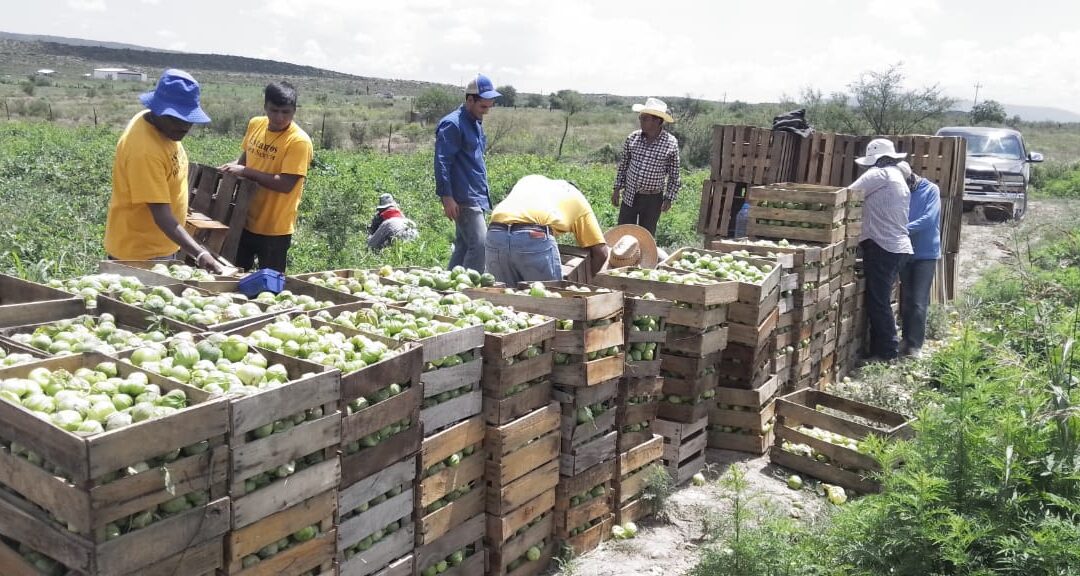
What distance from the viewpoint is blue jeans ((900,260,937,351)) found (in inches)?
385

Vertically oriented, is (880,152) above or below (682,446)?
above

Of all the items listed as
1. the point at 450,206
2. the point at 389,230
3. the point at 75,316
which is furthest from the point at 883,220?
the point at 75,316

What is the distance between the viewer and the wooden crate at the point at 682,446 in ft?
20.1

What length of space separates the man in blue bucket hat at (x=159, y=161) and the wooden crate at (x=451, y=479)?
2160mm

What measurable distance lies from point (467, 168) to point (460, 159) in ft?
0.36

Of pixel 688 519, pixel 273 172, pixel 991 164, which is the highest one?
pixel 991 164

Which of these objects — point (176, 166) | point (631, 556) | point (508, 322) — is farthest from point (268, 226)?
point (631, 556)

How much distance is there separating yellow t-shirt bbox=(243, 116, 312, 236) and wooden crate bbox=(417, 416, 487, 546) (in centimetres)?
302

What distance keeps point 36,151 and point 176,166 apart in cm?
2063

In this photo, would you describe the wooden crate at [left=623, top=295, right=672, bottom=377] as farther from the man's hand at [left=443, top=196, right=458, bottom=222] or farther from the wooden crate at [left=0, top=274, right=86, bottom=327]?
the wooden crate at [left=0, top=274, right=86, bottom=327]

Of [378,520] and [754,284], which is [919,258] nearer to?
[754,284]

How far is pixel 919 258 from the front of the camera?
9.76 meters

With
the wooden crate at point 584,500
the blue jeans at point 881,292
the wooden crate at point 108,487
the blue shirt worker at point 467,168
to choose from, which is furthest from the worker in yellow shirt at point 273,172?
the blue jeans at point 881,292

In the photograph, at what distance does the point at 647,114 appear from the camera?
32.2 feet
